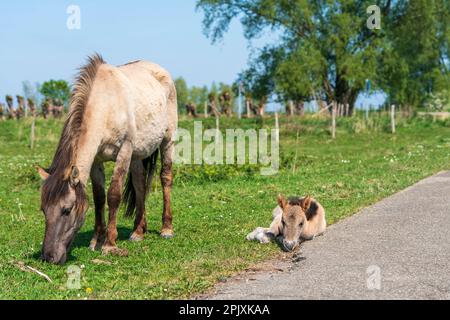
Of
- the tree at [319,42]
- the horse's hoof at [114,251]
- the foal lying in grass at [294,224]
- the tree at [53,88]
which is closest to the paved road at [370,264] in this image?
the foal lying in grass at [294,224]

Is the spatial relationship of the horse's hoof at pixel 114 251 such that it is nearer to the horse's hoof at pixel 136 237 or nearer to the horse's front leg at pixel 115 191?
the horse's front leg at pixel 115 191

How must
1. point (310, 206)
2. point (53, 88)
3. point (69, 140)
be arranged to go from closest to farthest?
point (69, 140) < point (310, 206) < point (53, 88)

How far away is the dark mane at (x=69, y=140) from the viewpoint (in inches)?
297

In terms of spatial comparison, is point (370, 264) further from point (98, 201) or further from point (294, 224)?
point (98, 201)

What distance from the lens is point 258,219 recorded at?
36.1ft

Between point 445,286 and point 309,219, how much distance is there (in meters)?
3.02

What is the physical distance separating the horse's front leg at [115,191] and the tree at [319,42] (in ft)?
110

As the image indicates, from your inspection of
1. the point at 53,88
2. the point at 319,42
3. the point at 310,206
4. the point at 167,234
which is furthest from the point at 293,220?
the point at 53,88

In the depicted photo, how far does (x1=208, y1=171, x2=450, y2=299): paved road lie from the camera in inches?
250

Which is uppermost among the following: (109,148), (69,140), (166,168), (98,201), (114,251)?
(69,140)

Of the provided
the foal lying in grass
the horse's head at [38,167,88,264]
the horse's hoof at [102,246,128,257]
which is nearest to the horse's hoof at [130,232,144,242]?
the horse's hoof at [102,246,128,257]

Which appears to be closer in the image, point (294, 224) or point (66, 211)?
point (66, 211)

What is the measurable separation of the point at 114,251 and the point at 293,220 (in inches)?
93.1

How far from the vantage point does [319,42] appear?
4312 cm
